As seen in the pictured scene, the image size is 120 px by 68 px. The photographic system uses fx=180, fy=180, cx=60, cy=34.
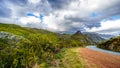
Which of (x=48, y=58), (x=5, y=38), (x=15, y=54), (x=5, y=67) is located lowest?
(x=48, y=58)

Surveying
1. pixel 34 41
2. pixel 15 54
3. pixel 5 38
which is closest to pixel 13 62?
pixel 15 54

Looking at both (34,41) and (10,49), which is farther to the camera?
(34,41)

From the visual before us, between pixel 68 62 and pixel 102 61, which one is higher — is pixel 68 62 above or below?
above

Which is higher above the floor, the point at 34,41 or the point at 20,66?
the point at 34,41

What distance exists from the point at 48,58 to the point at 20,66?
2209 cm

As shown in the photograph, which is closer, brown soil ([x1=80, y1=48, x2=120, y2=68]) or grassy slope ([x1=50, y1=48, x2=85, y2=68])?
grassy slope ([x1=50, y1=48, x2=85, y2=68])

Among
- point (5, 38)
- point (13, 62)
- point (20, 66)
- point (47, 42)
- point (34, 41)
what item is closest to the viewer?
point (13, 62)

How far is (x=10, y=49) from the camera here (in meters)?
24.9

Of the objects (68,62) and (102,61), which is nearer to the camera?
(68,62)

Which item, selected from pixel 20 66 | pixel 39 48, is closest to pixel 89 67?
pixel 39 48

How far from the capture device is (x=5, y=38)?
94.6ft

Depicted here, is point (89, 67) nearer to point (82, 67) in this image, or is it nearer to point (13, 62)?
point (82, 67)

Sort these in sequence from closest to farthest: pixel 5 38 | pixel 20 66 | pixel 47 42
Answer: pixel 20 66, pixel 5 38, pixel 47 42

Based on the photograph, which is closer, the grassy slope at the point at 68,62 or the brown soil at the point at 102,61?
the grassy slope at the point at 68,62
